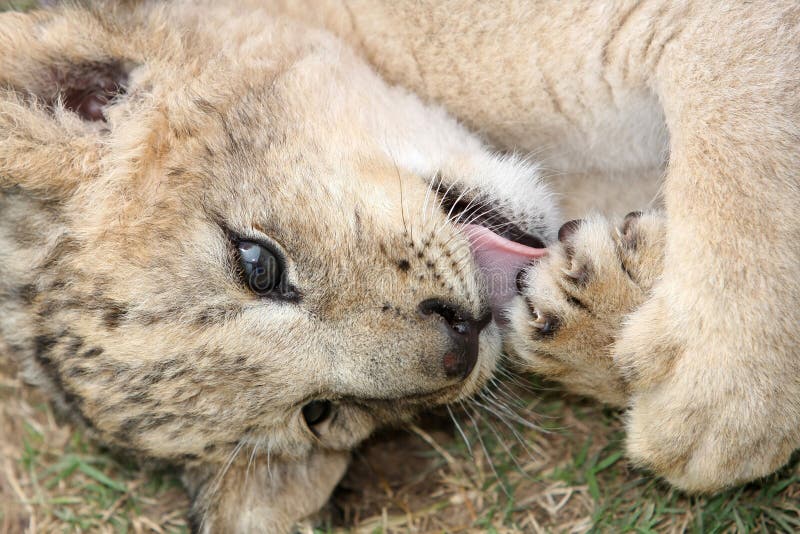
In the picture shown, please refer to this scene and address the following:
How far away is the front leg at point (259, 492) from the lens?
3453mm

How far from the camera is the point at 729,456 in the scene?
2738 mm

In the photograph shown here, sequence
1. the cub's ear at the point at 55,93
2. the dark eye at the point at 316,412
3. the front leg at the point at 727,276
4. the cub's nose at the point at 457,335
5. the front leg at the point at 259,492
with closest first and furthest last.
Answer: the front leg at the point at 727,276 < the cub's nose at the point at 457,335 < the cub's ear at the point at 55,93 < the dark eye at the point at 316,412 < the front leg at the point at 259,492

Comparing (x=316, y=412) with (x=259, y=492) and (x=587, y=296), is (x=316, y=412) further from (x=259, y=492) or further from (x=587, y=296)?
(x=587, y=296)

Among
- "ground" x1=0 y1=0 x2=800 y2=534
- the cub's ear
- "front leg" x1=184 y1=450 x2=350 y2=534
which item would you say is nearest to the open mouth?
"ground" x1=0 y1=0 x2=800 y2=534

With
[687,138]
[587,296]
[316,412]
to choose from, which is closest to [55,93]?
[316,412]

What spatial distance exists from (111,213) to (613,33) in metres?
1.90

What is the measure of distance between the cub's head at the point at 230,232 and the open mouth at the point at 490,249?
0.01 meters

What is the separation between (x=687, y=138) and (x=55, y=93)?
2249mm

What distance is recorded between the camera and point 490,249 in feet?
10.3

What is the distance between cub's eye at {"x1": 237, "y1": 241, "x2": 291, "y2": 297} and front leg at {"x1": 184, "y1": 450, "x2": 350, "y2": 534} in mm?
815

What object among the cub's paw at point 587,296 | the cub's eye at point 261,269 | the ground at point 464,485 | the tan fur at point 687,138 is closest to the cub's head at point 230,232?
the cub's eye at point 261,269

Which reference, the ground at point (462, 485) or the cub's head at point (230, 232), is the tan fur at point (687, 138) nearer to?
the cub's head at point (230, 232)

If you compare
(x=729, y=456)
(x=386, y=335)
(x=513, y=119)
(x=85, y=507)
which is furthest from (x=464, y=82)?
(x=85, y=507)

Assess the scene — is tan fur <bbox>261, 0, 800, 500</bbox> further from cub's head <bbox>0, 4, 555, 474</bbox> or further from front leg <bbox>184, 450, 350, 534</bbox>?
front leg <bbox>184, 450, 350, 534</bbox>
